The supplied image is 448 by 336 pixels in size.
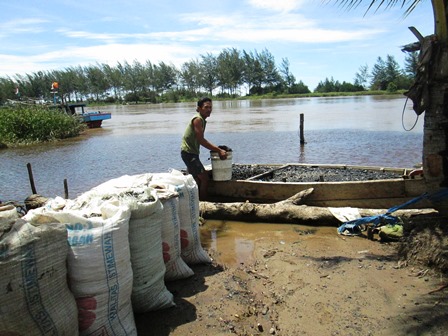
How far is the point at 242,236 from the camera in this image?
539 cm

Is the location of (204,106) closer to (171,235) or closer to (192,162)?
(192,162)

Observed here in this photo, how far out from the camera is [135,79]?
95.1 meters

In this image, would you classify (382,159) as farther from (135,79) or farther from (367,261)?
(135,79)

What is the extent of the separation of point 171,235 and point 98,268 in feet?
3.35

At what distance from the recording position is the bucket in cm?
653

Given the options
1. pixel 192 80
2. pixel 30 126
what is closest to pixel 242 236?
pixel 30 126

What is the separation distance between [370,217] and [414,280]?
4.88 feet

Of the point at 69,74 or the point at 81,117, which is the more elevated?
the point at 69,74

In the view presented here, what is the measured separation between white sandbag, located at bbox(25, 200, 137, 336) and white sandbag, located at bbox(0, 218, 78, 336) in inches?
3.9

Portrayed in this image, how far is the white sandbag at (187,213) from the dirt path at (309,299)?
6.2 inches

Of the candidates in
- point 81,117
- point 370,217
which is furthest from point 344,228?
point 81,117

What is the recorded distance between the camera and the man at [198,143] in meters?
5.93

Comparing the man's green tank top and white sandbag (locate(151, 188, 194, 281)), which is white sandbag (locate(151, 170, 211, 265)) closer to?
white sandbag (locate(151, 188, 194, 281))

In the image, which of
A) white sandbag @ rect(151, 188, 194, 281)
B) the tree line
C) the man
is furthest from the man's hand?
the tree line
